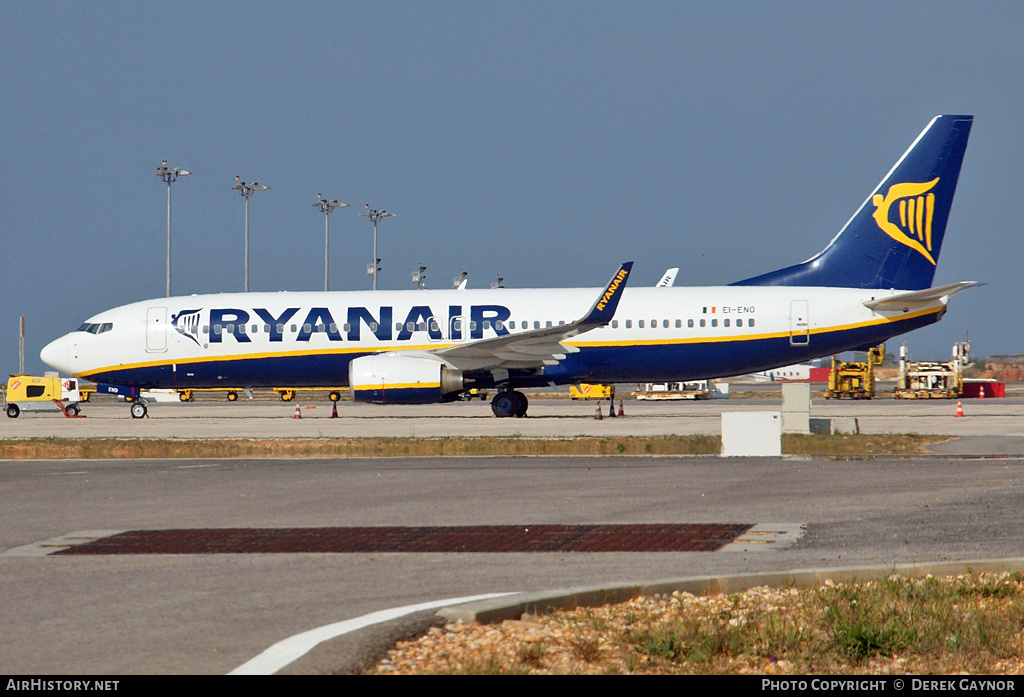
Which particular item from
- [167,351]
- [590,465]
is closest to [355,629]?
[590,465]

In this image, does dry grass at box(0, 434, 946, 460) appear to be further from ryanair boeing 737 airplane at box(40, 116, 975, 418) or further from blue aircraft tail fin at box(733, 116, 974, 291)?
blue aircraft tail fin at box(733, 116, 974, 291)

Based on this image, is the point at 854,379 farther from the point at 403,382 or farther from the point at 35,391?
the point at 35,391

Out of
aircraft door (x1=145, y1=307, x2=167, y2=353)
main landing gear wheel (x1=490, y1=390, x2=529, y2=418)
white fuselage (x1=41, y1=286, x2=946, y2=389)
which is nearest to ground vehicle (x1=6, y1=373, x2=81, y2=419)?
white fuselage (x1=41, y1=286, x2=946, y2=389)

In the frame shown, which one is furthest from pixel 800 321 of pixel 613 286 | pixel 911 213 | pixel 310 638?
pixel 310 638

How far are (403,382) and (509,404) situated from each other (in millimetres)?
4212

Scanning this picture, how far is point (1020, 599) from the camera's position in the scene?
7.17 meters

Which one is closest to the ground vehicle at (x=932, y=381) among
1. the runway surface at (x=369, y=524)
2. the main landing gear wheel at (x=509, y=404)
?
the main landing gear wheel at (x=509, y=404)

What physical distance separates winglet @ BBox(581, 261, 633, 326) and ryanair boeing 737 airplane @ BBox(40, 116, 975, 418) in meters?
0.67

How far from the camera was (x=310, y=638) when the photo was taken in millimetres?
6422

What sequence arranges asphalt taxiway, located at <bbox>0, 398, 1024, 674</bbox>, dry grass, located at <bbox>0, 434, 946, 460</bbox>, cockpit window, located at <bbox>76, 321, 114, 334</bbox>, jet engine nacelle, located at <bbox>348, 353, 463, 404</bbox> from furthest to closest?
cockpit window, located at <bbox>76, 321, 114, 334</bbox>, jet engine nacelle, located at <bbox>348, 353, 463, 404</bbox>, dry grass, located at <bbox>0, 434, 946, 460</bbox>, asphalt taxiway, located at <bbox>0, 398, 1024, 674</bbox>

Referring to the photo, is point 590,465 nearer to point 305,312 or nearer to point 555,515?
point 555,515

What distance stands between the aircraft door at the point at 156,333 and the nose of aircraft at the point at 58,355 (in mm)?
2962

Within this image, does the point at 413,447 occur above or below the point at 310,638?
above

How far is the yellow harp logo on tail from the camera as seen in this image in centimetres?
3459
